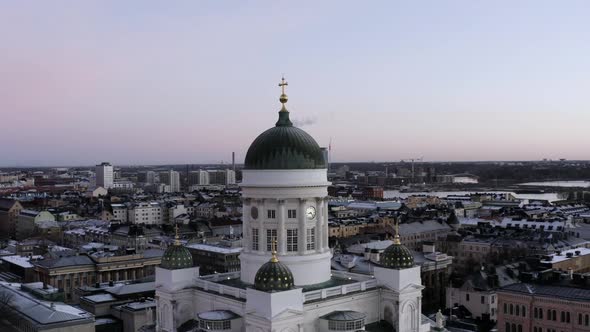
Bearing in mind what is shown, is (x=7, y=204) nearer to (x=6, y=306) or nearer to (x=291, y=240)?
(x=6, y=306)

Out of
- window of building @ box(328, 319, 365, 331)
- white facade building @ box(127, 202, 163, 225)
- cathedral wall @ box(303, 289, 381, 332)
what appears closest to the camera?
window of building @ box(328, 319, 365, 331)

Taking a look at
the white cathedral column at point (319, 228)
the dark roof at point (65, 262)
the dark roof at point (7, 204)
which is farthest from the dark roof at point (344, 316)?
the dark roof at point (7, 204)

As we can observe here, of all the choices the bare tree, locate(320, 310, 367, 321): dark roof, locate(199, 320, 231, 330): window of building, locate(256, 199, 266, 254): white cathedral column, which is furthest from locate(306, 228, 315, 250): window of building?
the bare tree

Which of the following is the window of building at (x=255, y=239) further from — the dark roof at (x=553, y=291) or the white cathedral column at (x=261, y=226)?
A: the dark roof at (x=553, y=291)

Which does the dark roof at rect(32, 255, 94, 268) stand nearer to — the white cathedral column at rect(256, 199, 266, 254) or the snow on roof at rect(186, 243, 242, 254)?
the snow on roof at rect(186, 243, 242, 254)

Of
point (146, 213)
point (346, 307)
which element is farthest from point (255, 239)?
point (146, 213)

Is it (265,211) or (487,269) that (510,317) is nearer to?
(487,269)

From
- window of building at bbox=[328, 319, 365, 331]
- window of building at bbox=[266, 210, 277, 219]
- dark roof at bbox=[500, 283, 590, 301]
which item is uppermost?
window of building at bbox=[266, 210, 277, 219]

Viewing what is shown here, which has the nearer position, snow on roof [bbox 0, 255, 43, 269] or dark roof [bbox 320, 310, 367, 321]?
dark roof [bbox 320, 310, 367, 321]
